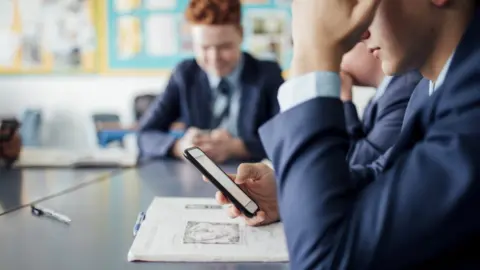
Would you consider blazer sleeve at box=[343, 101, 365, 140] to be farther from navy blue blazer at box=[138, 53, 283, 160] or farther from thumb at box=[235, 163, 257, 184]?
navy blue blazer at box=[138, 53, 283, 160]

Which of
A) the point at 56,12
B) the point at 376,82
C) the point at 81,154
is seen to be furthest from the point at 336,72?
the point at 56,12

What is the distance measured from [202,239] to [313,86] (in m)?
0.34

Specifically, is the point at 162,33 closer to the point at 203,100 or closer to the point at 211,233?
the point at 203,100

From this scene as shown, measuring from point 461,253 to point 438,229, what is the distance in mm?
48

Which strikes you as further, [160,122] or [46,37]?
[46,37]

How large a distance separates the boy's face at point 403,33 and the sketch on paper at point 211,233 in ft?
1.16

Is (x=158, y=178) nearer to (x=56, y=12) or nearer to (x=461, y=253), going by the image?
(x=461, y=253)

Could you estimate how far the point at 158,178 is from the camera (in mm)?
1444

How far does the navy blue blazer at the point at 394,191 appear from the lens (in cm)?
54

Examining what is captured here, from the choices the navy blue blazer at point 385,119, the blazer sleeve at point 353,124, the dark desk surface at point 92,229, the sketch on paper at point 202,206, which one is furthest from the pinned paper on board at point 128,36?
the sketch on paper at point 202,206

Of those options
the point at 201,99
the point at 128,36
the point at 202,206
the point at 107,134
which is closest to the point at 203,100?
the point at 201,99

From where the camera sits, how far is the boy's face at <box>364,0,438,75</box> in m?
0.62

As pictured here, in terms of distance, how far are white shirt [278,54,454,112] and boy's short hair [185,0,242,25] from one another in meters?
1.30

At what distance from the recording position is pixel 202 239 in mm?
846
